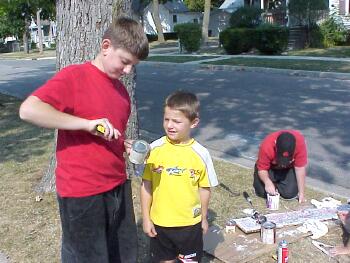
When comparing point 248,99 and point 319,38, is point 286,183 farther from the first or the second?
point 319,38

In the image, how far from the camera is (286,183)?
5055mm

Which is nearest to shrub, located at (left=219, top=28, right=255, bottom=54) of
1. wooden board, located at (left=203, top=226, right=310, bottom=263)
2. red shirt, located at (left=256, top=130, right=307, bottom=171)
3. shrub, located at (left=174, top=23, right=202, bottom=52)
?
shrub, located at (left=174, top=23, right=202, bottom=52)

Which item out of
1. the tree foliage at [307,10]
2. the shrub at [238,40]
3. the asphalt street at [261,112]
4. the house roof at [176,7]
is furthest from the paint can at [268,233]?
the house roof at [176,7]

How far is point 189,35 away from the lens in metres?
27.1

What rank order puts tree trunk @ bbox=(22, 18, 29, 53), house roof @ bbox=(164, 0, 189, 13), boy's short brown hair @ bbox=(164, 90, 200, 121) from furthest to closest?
1. house roof @ bbox=(164, 0, 189, 13)
2. tree trunk @ bbox=(22, 18, 29, 53)
3. boy's short brown hair @ bbox=(164, 90, 200, 121)

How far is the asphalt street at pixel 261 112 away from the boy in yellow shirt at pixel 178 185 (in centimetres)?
246

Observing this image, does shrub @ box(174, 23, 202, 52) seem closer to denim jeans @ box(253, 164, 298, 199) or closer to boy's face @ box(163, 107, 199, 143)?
denim jeans @ box(253, 164, 298, 199)

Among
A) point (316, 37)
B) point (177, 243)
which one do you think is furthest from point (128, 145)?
point (316, 37)

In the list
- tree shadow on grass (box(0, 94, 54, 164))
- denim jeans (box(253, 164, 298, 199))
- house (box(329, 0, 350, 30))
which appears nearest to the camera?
denim jeans (box(253, 164, 298, 199))

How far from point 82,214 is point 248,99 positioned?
911 cm

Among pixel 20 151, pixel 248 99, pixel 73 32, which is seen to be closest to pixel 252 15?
pixel 248 99

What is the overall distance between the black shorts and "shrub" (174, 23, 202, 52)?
77.5 feet

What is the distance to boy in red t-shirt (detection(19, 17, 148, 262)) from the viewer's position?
2.37 m

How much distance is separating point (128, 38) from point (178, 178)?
1.04m
